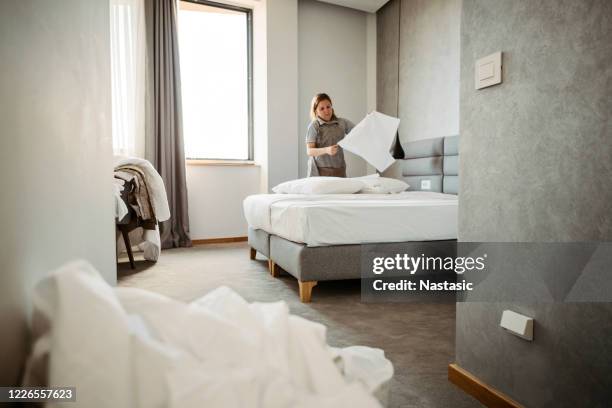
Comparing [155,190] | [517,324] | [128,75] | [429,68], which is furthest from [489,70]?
[128,75]

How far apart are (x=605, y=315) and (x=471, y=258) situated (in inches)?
17.6

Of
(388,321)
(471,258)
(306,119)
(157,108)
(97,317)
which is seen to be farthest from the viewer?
(306,119)

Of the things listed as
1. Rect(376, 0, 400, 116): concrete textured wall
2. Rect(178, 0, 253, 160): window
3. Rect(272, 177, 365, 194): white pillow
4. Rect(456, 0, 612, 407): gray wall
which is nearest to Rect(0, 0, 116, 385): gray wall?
Rect(456, 0, 612, 407): gray wall

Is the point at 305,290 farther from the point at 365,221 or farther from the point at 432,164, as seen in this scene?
the point at 432,164

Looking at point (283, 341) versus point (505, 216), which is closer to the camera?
point (283, 341)

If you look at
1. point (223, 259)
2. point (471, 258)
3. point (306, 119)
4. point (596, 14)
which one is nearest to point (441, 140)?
point (306, 119)

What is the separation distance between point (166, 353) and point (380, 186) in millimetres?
3229

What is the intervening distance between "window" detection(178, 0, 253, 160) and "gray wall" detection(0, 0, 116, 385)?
4264 millimetres

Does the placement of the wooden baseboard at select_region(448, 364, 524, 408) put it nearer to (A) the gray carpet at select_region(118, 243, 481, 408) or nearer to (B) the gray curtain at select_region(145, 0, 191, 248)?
(A) the gray carpet at select_region(118, 243, 481, 408)

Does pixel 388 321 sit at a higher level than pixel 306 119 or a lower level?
lower

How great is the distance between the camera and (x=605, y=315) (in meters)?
1.00

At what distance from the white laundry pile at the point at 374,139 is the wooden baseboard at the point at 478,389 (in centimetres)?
191

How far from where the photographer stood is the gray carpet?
58.0 inches

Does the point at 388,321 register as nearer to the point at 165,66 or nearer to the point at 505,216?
the point at 505,216
